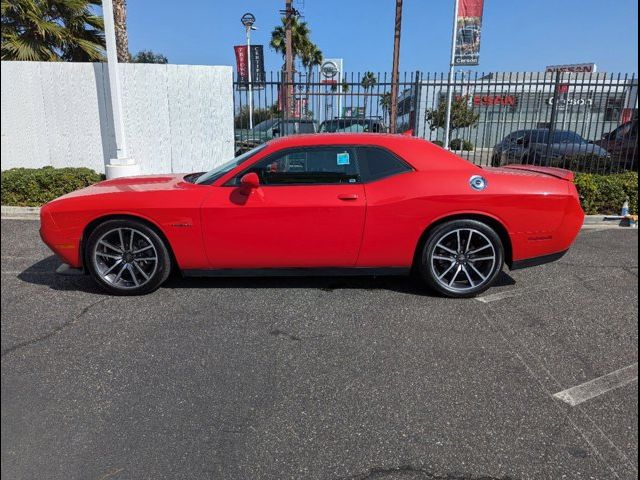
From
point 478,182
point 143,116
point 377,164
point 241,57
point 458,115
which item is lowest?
point 478,182

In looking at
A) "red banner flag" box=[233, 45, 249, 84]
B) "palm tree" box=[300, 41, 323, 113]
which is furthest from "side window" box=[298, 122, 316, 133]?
"palm tree" box=[300, 41, 323, 113]

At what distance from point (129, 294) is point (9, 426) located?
3483 mm

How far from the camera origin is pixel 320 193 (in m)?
3.97

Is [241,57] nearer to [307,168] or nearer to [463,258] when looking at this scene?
[307,168]

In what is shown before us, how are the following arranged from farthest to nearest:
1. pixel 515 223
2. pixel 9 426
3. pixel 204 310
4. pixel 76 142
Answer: pixel 76 142 < pixel 515 223 < pixel 204 310 < pixel 9 426

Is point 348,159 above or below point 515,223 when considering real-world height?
above

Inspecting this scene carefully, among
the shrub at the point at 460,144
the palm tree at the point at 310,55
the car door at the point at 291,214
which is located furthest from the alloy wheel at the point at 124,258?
the palm tree at the point at 310,55

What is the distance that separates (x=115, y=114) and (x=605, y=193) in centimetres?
887

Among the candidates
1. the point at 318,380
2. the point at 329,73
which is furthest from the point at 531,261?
the point at 329,73

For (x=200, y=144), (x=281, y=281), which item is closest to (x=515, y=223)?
(x=281, y=281)

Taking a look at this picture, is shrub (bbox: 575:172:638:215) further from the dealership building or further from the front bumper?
the front bumper

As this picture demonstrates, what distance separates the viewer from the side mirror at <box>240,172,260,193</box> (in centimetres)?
385

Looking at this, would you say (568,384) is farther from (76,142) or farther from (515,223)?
(76,142)

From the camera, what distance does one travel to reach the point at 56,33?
1036cm
